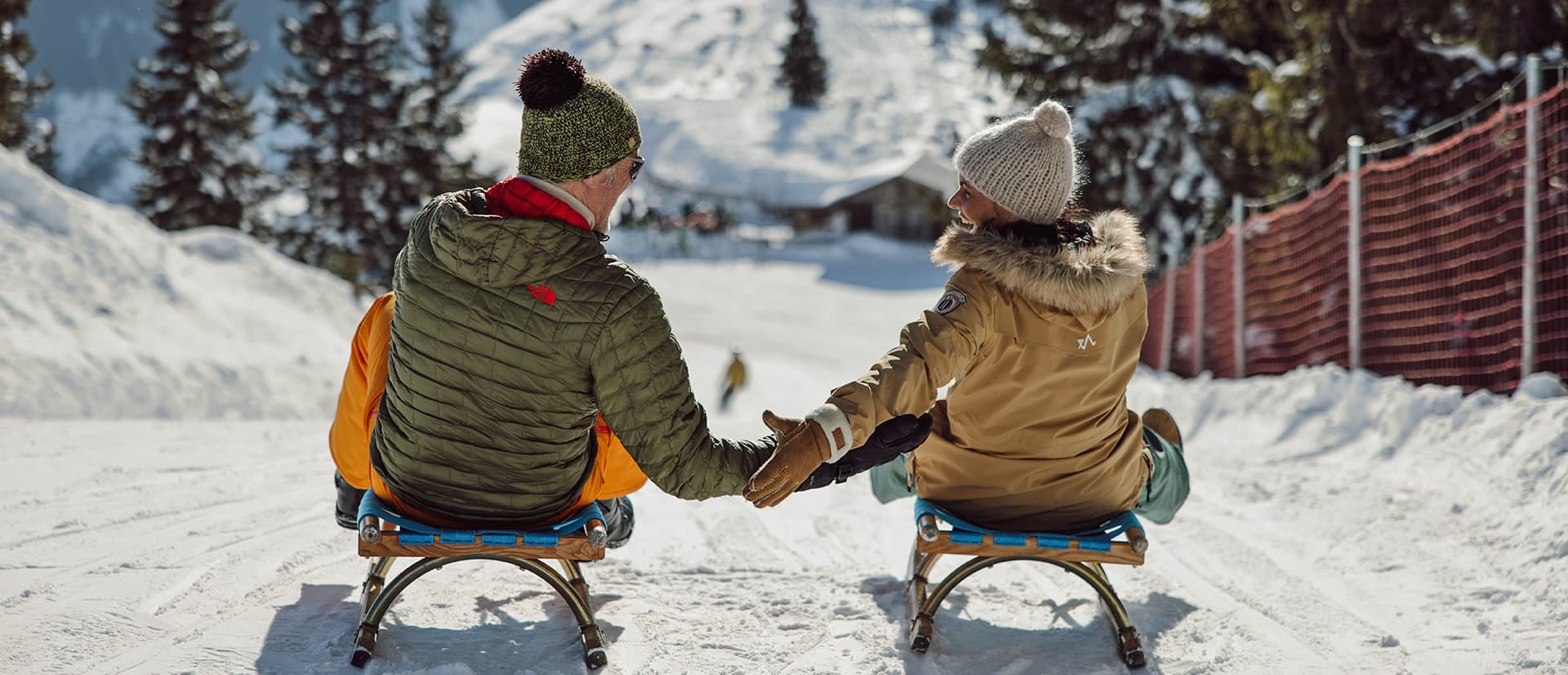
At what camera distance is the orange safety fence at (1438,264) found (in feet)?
18.6

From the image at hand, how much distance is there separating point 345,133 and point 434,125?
Result: 218cm

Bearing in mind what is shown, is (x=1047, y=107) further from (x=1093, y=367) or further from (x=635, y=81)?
(x=635, y=81)

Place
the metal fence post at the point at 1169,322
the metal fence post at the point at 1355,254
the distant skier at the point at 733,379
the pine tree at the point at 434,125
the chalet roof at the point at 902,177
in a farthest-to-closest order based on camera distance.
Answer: the chalet roof at the point at 902,177 → the pine tree at the point at 434,125 → the distant skier at the point at 733,379 → the metal fence post at the point at 1169,322 → the metal fence post at the point at 1355,254

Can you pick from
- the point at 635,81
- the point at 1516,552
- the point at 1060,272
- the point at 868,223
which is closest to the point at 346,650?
the point at 1060,272

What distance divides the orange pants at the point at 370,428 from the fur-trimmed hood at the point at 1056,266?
1.01 meters

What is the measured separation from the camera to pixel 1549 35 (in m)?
9.61

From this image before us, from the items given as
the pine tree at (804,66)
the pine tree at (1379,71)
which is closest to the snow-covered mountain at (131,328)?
the pine tree at (1379,71)

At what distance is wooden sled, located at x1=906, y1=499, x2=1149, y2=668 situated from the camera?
2.91 metres

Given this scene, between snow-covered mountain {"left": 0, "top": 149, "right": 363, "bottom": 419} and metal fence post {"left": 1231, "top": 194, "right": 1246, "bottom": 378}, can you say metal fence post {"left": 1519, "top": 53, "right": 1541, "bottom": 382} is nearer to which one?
metal fence post {"left": 1231, "top": 194, "right": 1246, "bottom": 378}

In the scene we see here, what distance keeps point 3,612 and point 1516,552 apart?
459 cm

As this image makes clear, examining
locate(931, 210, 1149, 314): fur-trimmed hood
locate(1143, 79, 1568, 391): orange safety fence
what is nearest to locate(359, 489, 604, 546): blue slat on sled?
locate(931, 210, 1149, 314): fur-trimmed hood

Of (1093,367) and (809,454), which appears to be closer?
(809,454)

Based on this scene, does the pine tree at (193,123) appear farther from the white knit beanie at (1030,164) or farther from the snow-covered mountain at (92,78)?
the snow-covered mountain at (92,78)

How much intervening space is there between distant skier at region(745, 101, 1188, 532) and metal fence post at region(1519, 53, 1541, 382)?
3.50 metres
